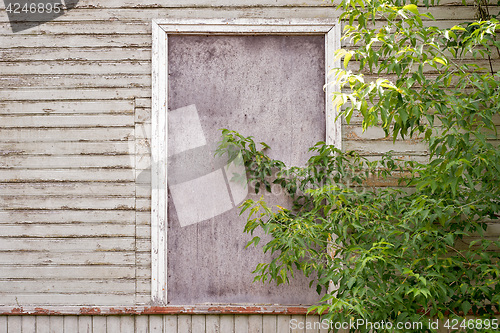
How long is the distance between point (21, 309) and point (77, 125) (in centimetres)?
157

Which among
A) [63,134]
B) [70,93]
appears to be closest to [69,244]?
[63,134]

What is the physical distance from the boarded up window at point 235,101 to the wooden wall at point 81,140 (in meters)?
0.22

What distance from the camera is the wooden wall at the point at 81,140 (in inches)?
130

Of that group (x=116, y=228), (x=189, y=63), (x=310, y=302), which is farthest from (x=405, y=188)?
(x=116, y=228)

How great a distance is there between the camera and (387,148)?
10.9ft

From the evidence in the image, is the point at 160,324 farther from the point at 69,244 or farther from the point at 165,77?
the point at 165,77

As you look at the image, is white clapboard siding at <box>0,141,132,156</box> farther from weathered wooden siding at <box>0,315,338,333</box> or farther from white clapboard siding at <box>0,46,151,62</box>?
weathered wooden siding at <box>0,315,338,333</box>

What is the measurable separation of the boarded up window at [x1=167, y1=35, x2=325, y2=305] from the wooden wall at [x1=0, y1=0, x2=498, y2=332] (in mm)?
225

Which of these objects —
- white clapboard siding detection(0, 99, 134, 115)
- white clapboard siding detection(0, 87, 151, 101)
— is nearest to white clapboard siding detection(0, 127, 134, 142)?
white clapboard siding detection(0, 99, 134, 115)

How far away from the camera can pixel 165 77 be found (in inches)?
133

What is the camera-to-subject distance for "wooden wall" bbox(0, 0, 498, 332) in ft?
10.9

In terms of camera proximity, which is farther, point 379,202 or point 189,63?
point 189,63

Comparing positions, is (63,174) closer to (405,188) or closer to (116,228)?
(116,228)

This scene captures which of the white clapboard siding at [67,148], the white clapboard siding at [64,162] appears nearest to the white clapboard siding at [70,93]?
the white clapboard siding at [67,148]
